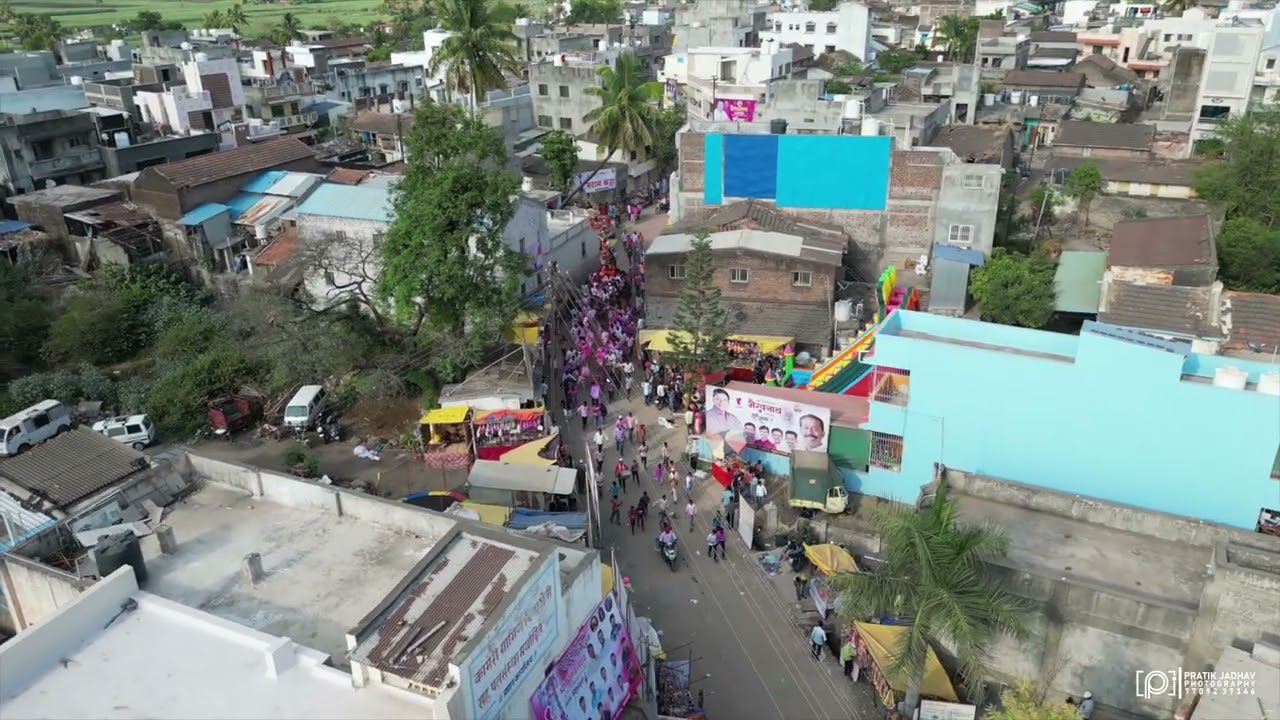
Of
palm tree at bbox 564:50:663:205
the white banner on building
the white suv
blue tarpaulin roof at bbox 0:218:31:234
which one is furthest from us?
the white banner on building

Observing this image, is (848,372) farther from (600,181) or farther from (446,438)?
(600,181)

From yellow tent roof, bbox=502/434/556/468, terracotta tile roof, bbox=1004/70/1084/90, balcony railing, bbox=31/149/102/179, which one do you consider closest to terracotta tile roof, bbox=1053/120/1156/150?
terracotta tile roof, bbox=1004/70/1084/90

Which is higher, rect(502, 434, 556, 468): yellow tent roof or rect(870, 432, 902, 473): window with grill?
rect(870, 432, 902, 473): window with grill

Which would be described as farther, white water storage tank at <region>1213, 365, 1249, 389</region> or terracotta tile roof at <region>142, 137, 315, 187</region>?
terracotta tile roof at <region>142, 137, 315, 187</region>

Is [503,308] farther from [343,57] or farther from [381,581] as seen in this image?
[343,57]

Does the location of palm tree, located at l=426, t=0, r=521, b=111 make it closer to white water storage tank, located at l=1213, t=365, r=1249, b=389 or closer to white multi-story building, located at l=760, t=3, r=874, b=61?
white water storage tank, located at l=1213, t=365, r=1249, b=389

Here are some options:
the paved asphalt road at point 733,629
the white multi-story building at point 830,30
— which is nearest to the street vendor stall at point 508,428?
the paved asphalt road at point 733,629

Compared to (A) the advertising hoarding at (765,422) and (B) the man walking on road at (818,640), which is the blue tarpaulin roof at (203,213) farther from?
(B) the man walking on road at (818,640)

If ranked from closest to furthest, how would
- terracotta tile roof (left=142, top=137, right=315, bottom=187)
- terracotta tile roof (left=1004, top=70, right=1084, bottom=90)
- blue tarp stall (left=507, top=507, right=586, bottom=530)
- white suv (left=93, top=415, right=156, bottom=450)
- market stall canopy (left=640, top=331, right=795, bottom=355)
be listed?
blue tarp stall (left=507, top=507, right=586, bottom=530) → white suv (left=93, top=415, right=156, bottom=450) → market stall canopy (left=640, top=331, right=795, bottom=355) → terracotta tile roof (left=142, top=137, right=315, bottom=187) → terracotta tile roof (left=1004, top=70, right=1084, bottom=90)
